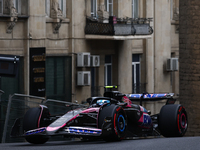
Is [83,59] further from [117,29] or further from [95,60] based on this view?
[117,29]

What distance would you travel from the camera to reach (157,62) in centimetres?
3231

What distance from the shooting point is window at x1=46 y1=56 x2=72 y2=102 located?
25516mm

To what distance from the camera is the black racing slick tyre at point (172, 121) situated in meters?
13.9

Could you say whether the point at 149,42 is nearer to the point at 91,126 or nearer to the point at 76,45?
the point at 76,45

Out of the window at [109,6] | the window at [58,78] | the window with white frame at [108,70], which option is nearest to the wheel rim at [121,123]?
the window at [58,78]

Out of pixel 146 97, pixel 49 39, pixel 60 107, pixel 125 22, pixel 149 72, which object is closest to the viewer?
pixel 146 97

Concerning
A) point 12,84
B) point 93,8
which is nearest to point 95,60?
point 93,8

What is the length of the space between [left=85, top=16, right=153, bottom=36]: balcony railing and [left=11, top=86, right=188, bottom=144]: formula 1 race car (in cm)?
1206

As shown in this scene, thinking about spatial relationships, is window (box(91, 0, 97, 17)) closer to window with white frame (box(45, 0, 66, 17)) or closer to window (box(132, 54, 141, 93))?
window with white frame (box(45, 0, 66, 17))

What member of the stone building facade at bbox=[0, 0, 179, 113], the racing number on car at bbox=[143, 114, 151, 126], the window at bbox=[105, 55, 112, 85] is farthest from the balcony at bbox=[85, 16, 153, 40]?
the racing number on car at bbox=[143, 114, 151, 126]

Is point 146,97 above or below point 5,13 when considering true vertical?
below

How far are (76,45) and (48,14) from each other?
78.9 inches

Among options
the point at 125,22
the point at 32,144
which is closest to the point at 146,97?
the point at 32,144

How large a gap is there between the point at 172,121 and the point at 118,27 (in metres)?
13.9
